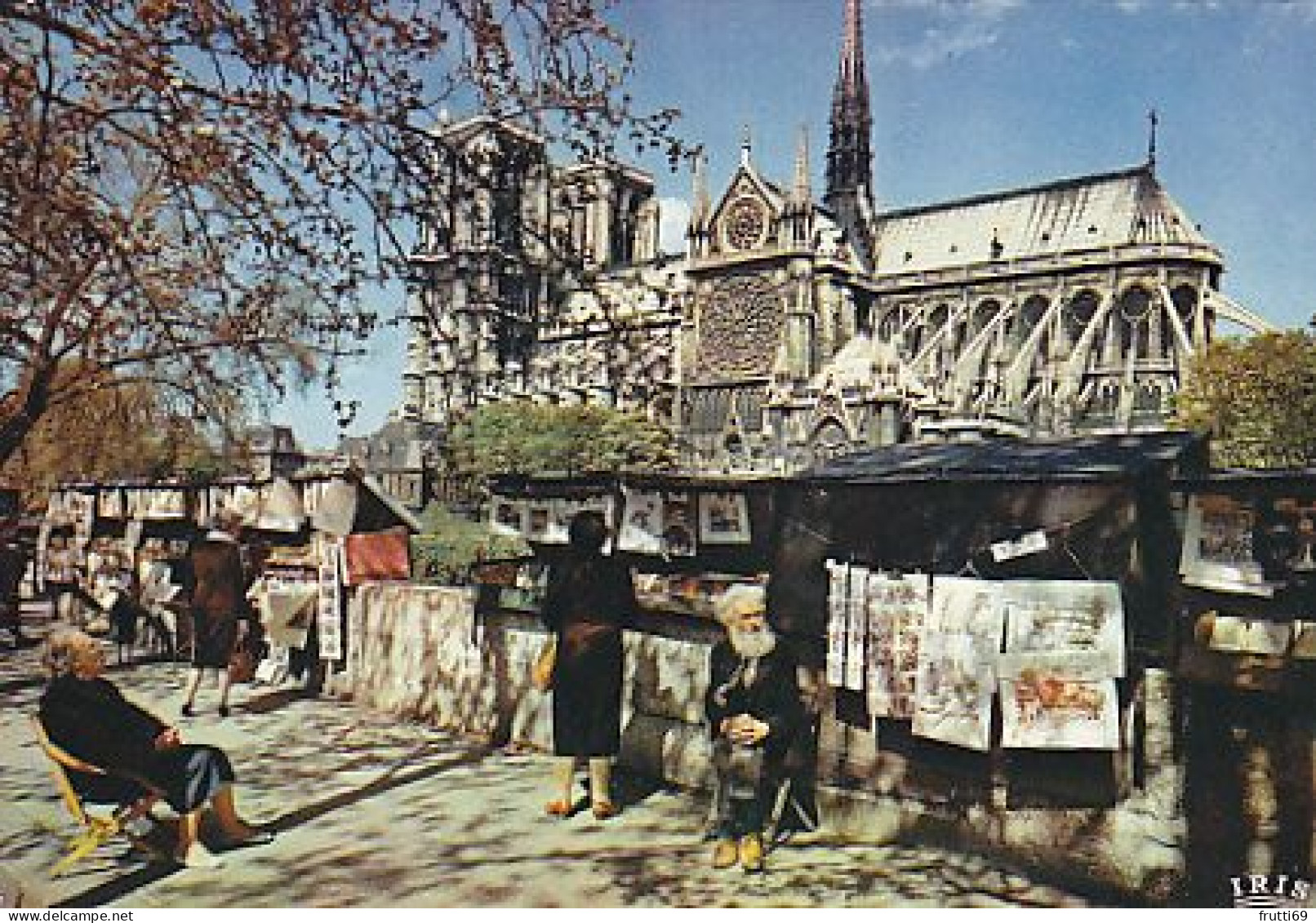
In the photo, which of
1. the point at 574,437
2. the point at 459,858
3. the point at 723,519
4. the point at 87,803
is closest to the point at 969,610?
the point at 723,519

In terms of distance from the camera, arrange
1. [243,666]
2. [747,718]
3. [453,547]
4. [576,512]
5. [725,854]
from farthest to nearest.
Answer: [453,547] → [243,666] → [576,512] → [747,718] → [725,854]

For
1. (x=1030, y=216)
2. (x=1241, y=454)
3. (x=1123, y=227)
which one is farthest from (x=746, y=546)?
(x=1030, y=216)

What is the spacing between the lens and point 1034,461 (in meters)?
4.20

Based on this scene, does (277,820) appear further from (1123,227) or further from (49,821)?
(1123,227)

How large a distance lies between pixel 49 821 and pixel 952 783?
3.89m

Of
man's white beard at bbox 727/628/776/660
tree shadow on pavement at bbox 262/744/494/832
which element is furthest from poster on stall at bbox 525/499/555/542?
man's white beard at bbox 727/628/776/660

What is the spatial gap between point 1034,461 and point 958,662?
33.0 inches

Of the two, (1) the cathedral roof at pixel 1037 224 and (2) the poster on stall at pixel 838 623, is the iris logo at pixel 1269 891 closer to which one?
(2) the poster on stall at pixel 838 623

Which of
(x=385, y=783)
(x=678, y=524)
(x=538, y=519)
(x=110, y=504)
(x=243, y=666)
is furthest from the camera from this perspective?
(x=110, y=504)

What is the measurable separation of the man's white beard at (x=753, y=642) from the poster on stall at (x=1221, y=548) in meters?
1.53

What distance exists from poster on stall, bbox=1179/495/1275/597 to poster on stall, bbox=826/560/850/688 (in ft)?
4.20

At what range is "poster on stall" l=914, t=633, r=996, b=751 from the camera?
4000 millimetres

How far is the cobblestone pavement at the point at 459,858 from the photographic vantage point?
13.0ft

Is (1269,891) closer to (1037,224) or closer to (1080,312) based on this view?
(1080,312)
